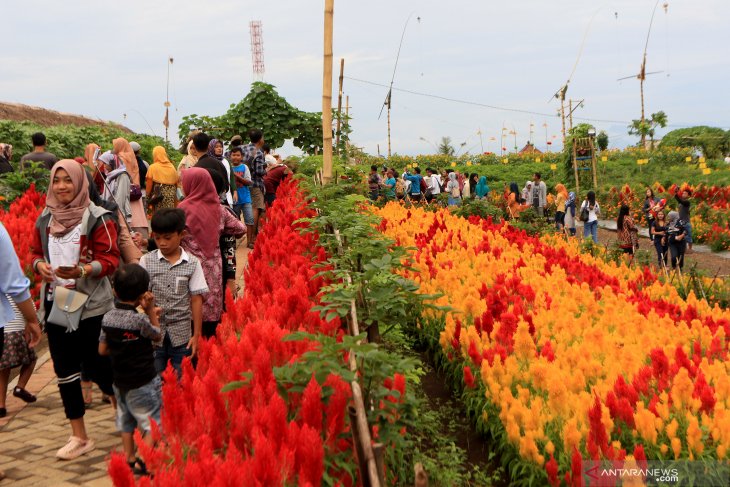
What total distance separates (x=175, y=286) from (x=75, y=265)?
2.08ft

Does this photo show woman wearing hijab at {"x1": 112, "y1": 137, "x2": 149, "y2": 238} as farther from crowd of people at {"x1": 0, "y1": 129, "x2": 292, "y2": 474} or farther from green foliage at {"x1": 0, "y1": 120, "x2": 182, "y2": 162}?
green foliage at {"x1": 0, "y1": 120, "x2": 182, "y2": 162}

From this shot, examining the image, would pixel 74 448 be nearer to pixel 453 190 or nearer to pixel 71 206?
pixel 71 206

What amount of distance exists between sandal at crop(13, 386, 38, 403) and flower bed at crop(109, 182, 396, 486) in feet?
9.24

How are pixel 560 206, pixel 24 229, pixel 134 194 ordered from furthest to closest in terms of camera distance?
pixel 560 206, pixel 134 194, pixel 24 229

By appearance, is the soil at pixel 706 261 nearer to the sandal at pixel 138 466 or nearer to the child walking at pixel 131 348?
the child walking at pixel 131 348

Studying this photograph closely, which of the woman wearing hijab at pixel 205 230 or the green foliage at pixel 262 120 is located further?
the green foliage at pixel 262 120

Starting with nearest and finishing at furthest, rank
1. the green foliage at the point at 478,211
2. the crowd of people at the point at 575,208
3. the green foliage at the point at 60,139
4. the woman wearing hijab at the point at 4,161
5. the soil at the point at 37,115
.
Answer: the woman wearing hijab at the point at 4,161, the crowd of people at the point at 575,208, the green foliage at the point at 478,211, the green foliage at the point at 60,139, the soil at the point at 37,115

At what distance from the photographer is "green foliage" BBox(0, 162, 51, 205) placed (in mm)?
11219

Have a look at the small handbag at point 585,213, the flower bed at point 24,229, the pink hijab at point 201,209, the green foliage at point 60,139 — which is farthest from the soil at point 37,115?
the pink hijab at point 201,209

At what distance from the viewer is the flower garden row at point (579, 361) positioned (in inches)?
142

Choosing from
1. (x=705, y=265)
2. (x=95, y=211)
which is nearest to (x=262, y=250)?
(x=95, y=211)

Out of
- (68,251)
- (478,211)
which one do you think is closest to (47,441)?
(68,251)

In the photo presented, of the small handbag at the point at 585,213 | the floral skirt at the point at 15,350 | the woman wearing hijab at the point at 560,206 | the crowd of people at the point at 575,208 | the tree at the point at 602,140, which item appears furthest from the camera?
the tree at the point at 602,140

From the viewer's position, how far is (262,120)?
18188 mm
